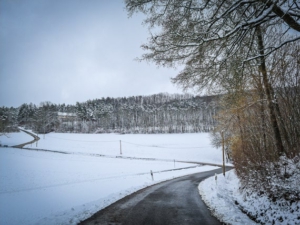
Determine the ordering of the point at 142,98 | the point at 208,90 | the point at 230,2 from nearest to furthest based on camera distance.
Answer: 1. the point at 230,2
2. the point at 208,90
3. the point at 142,98

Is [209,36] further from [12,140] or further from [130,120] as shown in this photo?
[130,120]

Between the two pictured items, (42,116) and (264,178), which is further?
(42,116)

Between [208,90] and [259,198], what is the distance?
16.2ft

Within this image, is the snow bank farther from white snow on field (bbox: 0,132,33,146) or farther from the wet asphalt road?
white snow on field (bbox: 0,132,33,146)

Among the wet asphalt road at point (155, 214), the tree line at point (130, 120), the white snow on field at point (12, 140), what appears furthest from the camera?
the tree line at point (130, 120)

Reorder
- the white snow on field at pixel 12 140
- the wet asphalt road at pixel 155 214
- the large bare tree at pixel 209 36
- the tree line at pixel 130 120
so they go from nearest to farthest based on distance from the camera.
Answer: the large bare tree at pixel 209 36 < the wet asphalt road at pixel 155 214 < the white snow on field at pixel 12 140 < the tree line at pixel 130 120

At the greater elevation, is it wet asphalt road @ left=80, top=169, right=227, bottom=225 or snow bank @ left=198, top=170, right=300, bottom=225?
snow bank @ left=198, top=170, right=300, bottom=225

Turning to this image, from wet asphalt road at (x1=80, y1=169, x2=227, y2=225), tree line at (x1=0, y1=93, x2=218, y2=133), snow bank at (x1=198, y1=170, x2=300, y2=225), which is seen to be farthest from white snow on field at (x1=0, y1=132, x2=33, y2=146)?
snow bank at (x1=198, y1=170, x2=300, y2=225)

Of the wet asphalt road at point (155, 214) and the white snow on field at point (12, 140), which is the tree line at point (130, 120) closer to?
the white snow on field at point (12, 140)

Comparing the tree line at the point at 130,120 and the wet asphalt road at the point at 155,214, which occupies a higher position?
the tree line at the point at 130,120

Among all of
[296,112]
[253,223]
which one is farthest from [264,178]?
[296,112]

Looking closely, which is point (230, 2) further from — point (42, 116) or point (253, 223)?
point (42, 116)

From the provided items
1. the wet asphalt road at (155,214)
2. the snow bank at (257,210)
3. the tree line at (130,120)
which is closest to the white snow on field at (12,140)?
the tree line at (130,120)

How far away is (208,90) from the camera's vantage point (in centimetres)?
554
